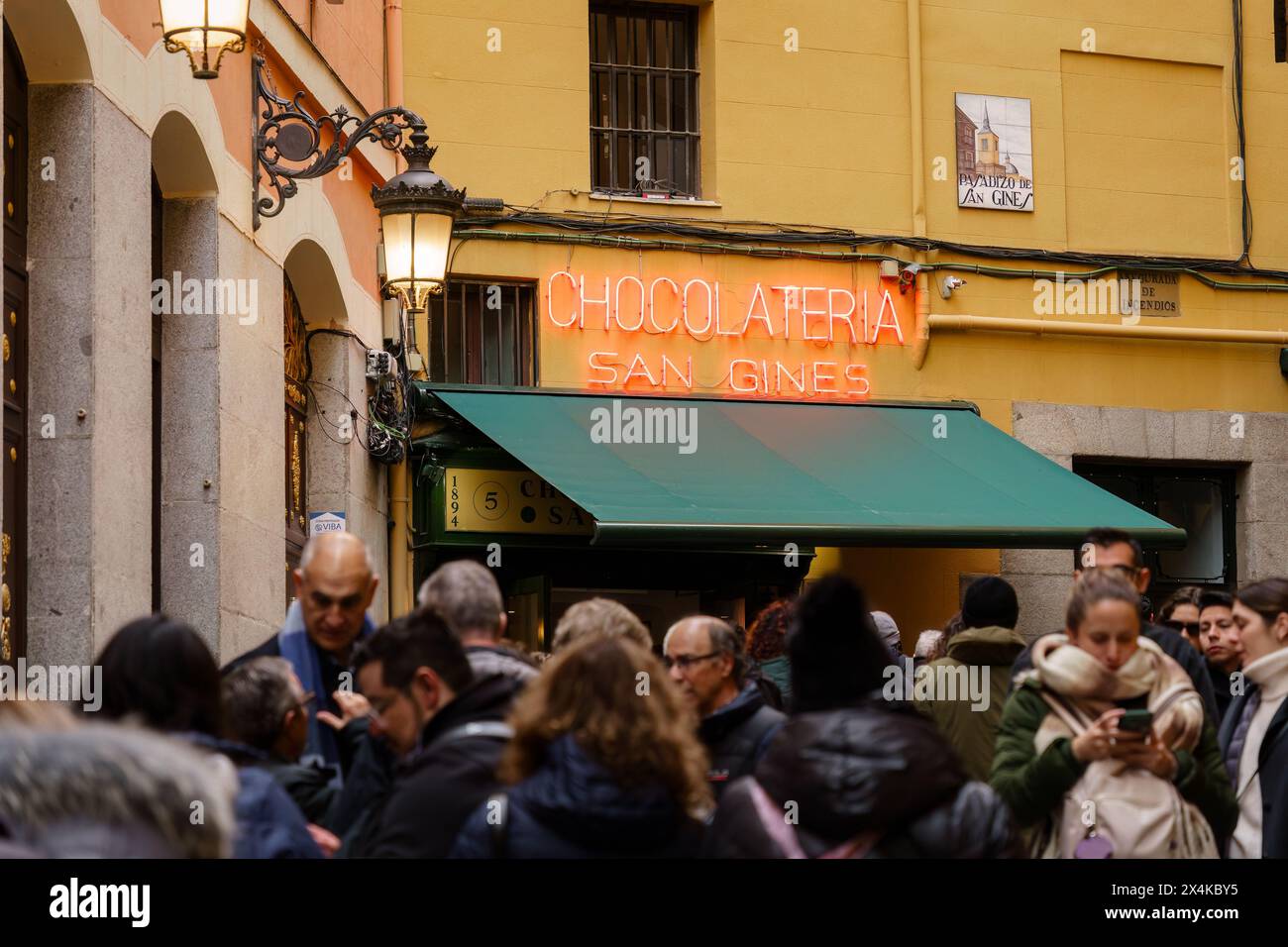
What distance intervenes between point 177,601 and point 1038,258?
27.9ft

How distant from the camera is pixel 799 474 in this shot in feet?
47.9

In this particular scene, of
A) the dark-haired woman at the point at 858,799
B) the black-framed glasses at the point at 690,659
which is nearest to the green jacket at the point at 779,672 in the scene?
the black-framed glasses at the point at 690,659

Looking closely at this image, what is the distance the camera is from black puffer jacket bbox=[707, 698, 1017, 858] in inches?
164

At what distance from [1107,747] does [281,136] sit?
7.05 m

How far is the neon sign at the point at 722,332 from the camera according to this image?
15.4 m

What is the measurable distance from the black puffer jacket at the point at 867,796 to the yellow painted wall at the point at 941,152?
1114cm

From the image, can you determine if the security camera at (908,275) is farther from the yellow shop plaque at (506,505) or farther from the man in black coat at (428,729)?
the man in black coat at (428,729)

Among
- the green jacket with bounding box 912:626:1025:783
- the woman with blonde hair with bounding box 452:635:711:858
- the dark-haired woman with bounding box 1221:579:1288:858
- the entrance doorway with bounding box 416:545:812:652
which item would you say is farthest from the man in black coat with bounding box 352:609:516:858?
the entrance doorway with bounding box 416:545:812:652

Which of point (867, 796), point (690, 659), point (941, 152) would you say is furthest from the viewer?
point (941, 152)

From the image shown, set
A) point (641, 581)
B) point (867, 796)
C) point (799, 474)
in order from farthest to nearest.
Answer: point (641, 581) < point (799, 474) < point (867, 796)

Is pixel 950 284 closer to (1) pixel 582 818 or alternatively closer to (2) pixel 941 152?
(2) pixel 941 152

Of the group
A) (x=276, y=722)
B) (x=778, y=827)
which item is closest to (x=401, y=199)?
(x=276, y=722)

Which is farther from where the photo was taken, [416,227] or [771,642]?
[416,227]

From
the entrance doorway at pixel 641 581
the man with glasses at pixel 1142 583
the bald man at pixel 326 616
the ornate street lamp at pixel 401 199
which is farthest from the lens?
the entrance doorway at pixel 641 581
